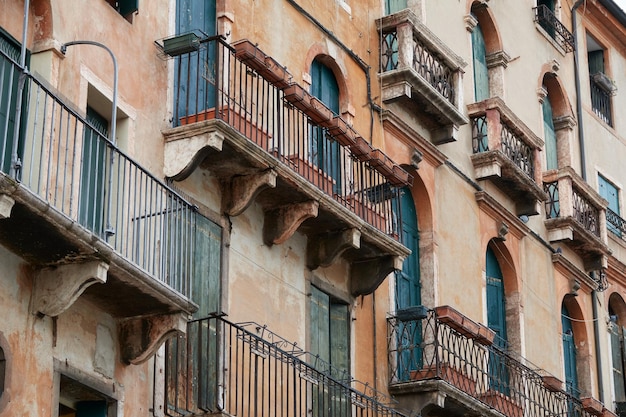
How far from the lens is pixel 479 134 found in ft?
82.2

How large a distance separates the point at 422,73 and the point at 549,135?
6.91 meters

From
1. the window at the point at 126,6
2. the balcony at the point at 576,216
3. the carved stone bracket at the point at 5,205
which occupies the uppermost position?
the balcony at the point at 576,216

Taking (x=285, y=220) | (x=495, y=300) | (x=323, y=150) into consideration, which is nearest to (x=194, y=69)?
(x=285, y=220)

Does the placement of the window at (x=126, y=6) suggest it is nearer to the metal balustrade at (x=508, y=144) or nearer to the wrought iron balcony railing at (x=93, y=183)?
the wrought iron balcony railing at (x=93, y=183)

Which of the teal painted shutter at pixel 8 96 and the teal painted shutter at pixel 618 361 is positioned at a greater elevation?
the teal painted shutter at pixel 618 361

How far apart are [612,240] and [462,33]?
248 inches

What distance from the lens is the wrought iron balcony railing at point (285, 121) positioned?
17.8 meters

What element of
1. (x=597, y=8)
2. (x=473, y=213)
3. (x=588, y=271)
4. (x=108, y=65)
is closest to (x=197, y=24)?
(x=108, y=65)

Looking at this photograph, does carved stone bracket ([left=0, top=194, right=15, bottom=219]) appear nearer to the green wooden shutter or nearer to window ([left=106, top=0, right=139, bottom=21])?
window ([left=106, top=0, right=139, bottom=21])

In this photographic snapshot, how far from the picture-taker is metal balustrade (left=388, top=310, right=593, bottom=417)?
21281mm

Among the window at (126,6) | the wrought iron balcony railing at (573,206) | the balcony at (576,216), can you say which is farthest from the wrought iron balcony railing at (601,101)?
the window at (126,6)

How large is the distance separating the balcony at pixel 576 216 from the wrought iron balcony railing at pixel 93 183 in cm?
1176

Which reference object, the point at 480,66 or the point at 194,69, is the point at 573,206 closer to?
the point at 480,66

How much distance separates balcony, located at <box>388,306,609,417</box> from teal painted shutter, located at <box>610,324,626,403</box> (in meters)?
5.12
